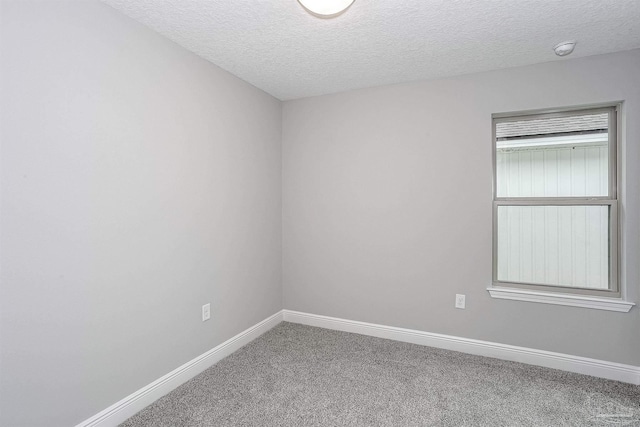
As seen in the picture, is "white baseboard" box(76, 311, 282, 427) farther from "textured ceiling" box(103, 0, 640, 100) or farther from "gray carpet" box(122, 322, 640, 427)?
"textured ceiling" box(103, 0, 640, 100)

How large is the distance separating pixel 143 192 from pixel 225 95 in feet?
3.71

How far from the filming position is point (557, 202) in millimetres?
2564

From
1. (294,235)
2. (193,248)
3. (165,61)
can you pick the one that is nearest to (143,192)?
(193,248)

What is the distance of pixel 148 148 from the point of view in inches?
80.0

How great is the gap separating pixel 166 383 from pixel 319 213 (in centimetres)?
196

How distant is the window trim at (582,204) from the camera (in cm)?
240

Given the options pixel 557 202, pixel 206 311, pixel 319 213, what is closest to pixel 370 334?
pixel 319 213

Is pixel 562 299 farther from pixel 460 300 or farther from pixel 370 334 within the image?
pixel 370 334

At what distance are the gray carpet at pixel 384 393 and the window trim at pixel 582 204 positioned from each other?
55 centimetres

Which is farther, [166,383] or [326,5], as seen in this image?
[166,383]

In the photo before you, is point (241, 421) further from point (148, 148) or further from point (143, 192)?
point (148, 148)

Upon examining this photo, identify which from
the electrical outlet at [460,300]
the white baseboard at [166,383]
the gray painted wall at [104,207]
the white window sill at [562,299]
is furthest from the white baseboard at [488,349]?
the gray painted wall at [104,207]

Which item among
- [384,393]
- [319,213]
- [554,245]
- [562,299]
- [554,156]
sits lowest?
Answer: [384,393]

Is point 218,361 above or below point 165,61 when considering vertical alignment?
below
